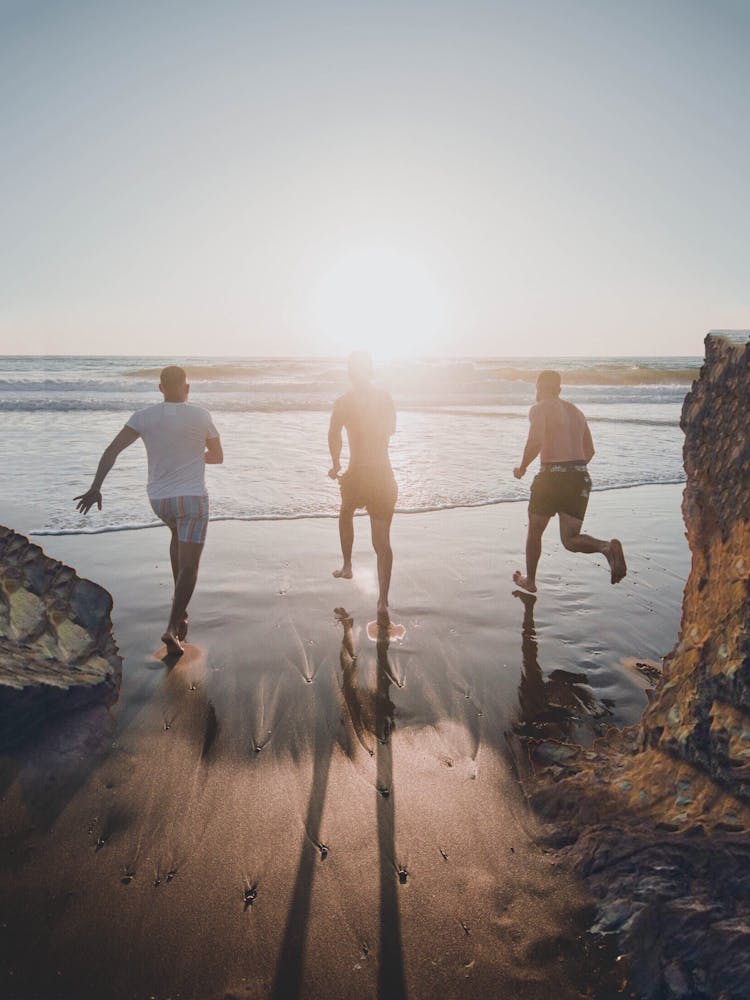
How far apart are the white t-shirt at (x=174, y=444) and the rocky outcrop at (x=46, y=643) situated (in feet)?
2.88

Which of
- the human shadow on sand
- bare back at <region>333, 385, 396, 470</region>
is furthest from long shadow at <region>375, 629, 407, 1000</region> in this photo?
bare back at <region>333, 385, 396, 470</region>

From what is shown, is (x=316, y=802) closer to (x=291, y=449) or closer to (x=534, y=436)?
(x=534, y=436)

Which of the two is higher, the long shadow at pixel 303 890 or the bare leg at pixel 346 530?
the bare leg at pixel 346 530

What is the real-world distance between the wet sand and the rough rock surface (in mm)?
149

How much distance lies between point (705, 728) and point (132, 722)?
2891mm

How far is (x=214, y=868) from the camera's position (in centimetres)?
245

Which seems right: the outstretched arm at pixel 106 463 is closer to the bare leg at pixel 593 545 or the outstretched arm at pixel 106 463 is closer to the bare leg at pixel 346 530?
the bare leg at pixel 346 530

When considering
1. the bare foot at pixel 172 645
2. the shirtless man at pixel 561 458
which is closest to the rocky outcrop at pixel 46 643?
the bare foot at pixel 172 645

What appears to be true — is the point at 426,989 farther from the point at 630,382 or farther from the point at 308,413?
the point at 630,382

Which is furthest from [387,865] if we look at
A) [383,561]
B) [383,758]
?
[383,561]

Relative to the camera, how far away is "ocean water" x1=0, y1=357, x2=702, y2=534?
8.70 meters

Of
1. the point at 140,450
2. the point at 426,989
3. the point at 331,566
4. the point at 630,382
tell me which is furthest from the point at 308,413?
the point at 630,382

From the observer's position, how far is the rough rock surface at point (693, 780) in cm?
191

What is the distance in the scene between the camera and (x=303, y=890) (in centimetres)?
235
